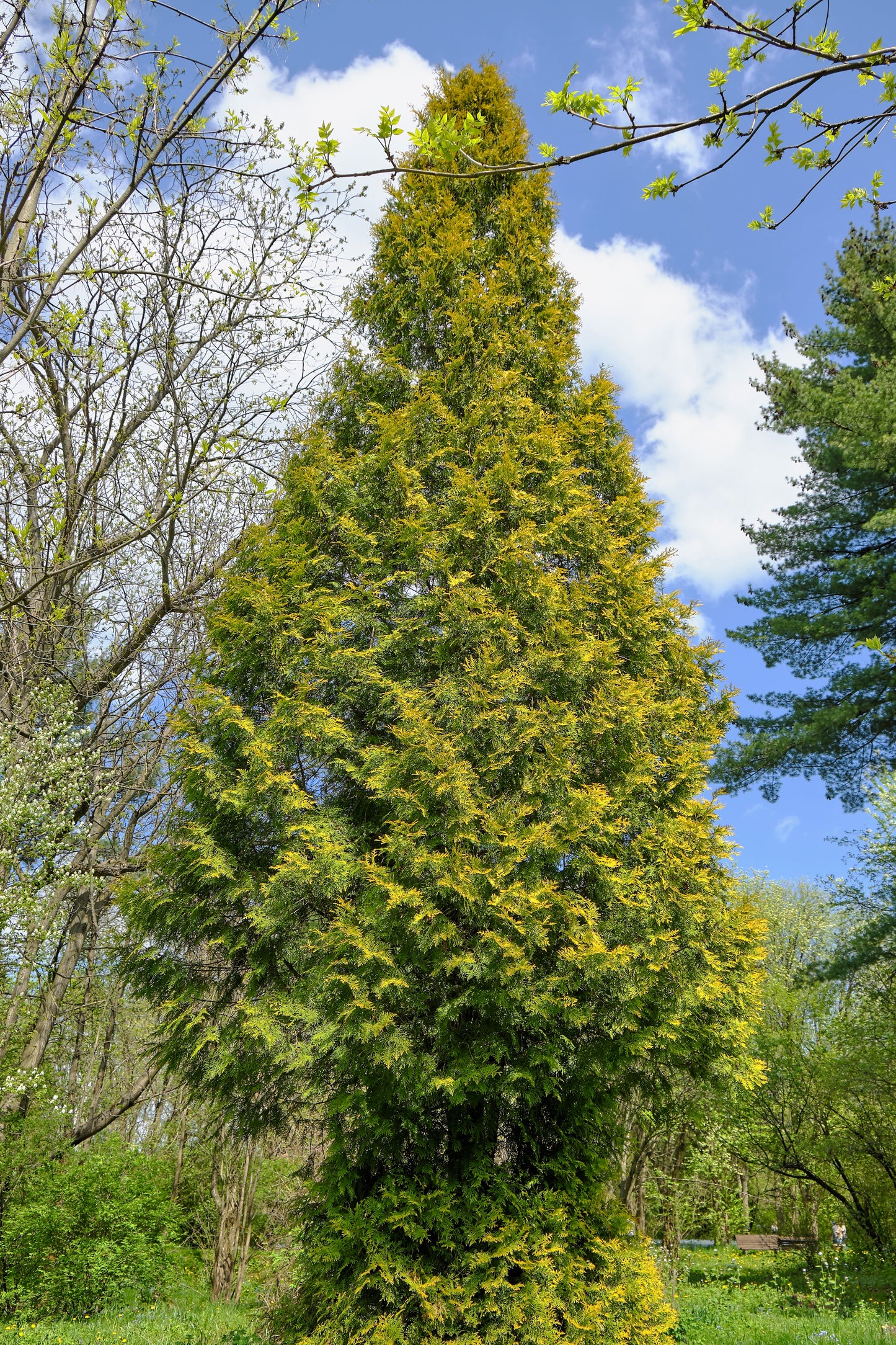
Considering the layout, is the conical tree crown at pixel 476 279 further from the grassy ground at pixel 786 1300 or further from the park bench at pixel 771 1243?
the park bench at pixel 771 1243

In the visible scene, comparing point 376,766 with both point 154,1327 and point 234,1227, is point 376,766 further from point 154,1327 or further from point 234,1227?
point 234,1227

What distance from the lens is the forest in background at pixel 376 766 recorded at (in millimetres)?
4918

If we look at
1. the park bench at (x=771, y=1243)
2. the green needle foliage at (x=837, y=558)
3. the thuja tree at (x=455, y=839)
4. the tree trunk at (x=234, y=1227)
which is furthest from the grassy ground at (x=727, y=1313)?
the green needle foliage at (x=837, y=558)

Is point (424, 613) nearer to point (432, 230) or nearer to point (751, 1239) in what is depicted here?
point (432, 230)

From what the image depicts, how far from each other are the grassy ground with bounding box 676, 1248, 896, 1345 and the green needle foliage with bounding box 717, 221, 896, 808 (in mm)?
6098

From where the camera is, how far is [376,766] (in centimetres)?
548

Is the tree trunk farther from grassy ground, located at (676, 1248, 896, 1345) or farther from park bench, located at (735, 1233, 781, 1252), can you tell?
park bench, located at (735, 1233, 781, 1252)

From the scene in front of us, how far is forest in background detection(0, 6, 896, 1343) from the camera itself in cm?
492

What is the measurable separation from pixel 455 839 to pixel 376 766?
796 millimetres

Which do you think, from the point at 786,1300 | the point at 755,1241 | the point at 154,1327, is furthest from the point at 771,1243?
the point at 154,1327

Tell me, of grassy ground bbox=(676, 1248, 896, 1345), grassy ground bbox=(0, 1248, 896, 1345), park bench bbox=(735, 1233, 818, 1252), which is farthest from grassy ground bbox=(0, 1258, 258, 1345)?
park bench bbox=(735, 1233, 818, 1252)

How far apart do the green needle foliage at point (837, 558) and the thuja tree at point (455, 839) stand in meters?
5.15

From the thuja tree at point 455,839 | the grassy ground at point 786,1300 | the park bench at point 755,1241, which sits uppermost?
the thuja tree at point 455,839

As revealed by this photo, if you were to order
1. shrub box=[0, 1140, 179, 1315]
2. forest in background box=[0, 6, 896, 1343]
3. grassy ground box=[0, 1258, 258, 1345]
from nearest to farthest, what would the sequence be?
forest in background box=[0, 6, 896, 1343] → grassy ground box=[0, 1258, 258, 1345] → shrub box=[0, 1140, 179, 1315]
